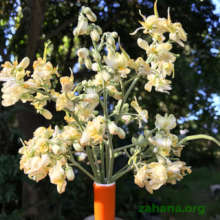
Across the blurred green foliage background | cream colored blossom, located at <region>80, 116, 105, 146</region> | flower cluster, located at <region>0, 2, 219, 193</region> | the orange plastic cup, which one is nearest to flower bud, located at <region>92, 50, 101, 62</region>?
flower cluster, located at <region>0, 2, 219, 193</region>

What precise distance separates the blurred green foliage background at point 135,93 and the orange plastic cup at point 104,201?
2.28ft

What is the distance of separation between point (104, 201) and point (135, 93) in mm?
969

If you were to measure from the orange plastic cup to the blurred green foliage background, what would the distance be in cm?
69

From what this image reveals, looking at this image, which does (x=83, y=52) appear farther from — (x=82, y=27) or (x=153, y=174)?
(x=153, y=174)

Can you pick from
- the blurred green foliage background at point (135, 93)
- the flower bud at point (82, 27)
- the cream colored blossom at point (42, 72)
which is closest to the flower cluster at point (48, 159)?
the cream colored blossom at point (42, 72)

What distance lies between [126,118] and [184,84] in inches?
33.7

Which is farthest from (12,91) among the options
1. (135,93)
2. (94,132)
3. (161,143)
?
(135,93)

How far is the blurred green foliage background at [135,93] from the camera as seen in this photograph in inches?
51.1

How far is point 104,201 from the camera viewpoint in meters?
0.61

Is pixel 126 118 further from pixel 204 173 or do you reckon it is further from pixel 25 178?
pixel 204 173

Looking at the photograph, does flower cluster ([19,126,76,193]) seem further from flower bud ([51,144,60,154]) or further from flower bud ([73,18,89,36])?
flower bud ([73,18,89,36])

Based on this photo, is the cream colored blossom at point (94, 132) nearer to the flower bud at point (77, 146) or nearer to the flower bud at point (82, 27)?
the flower bud at point (77, 146)

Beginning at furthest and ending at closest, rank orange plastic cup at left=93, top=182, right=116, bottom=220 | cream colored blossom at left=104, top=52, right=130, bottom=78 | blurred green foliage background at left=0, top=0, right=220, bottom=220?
blurred green foliage background at left=0, top=0, right=220, bottom=220 → orange plastic cup at left=93, top=182, right=116, bottom=220 → cream colored blossom at left=104, top=52, right=130, bottom=78

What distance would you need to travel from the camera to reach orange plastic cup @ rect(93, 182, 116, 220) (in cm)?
61
